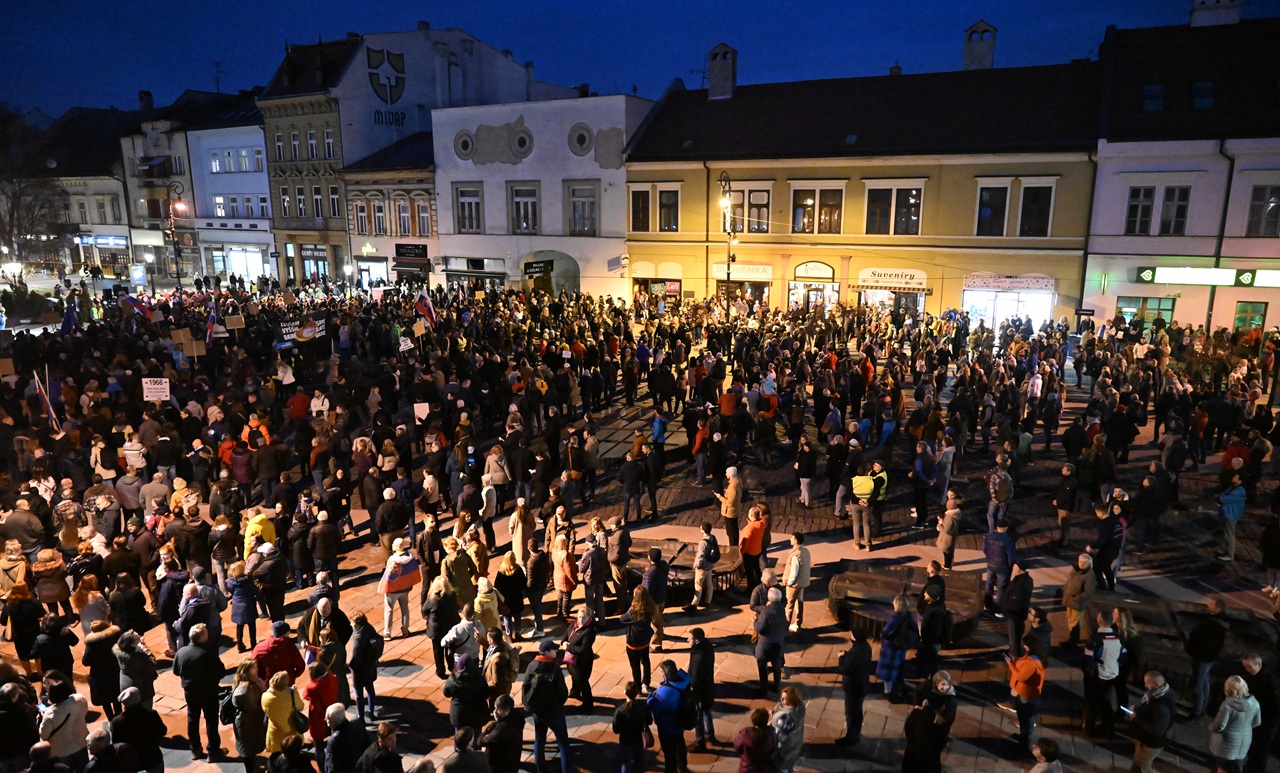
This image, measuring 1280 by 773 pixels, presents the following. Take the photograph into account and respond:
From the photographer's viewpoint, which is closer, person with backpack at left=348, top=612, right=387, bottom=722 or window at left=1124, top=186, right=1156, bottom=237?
person with backpack at left=348, top=612, right=387, bottom=722

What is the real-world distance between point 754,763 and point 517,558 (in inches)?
201

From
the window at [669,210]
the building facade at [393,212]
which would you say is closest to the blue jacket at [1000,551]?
the window at [669,210]

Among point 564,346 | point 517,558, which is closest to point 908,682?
point 517,558

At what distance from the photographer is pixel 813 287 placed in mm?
32312

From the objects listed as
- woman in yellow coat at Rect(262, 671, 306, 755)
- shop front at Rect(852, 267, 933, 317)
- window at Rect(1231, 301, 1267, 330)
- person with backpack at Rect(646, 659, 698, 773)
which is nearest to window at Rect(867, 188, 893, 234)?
shop front at Rect(852, 267, 933, 317)

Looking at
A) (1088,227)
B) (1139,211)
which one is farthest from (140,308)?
(1139,211)

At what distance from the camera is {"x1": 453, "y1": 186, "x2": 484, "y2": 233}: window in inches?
1582

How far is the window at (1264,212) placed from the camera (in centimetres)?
2445

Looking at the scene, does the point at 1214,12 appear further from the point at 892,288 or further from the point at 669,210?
the point at 669,210

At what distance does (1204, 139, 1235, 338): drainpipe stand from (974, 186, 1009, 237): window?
6241mm

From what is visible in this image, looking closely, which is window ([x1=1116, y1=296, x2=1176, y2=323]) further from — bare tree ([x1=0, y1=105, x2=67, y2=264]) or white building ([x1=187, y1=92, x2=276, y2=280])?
bare tree ([x1=0, y1=105, x2=67, y2=264])

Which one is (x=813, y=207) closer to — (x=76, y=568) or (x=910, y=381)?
(x=910, y=381)

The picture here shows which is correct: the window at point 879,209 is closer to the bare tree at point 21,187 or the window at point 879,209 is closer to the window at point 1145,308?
the window at point 1145,308

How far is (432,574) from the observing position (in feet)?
34.1
